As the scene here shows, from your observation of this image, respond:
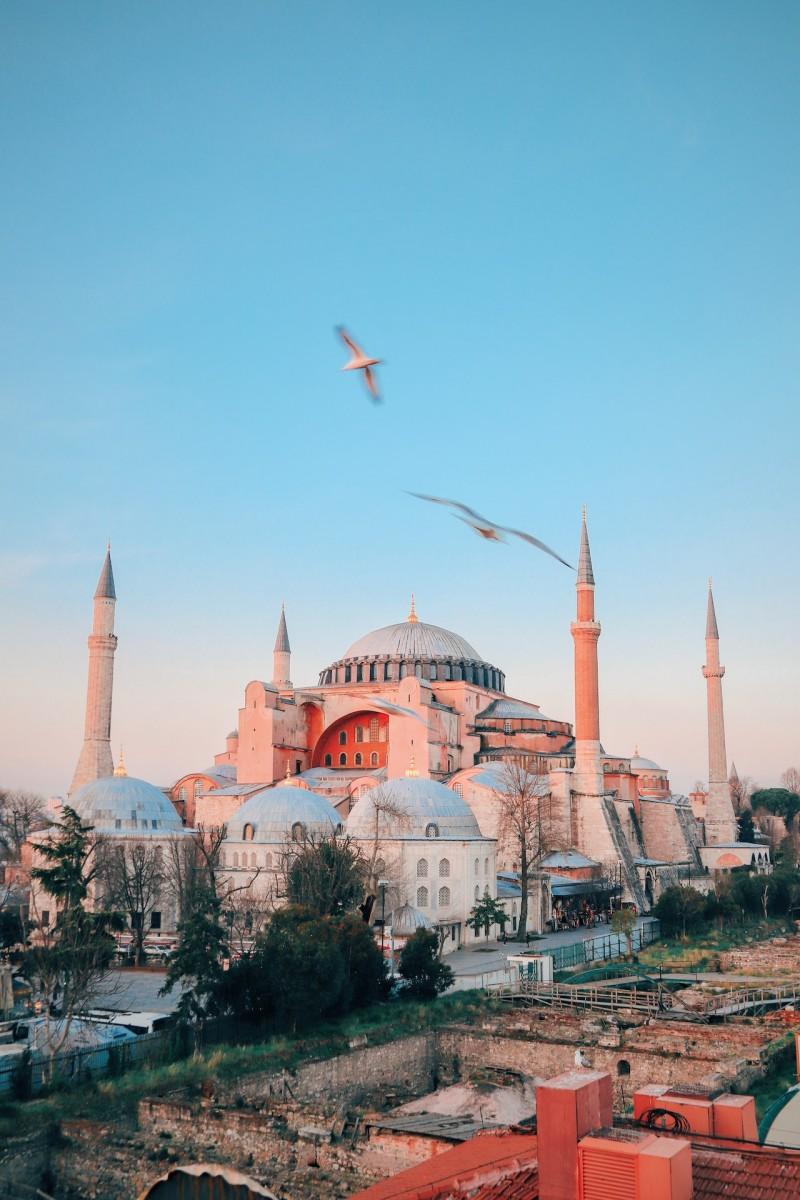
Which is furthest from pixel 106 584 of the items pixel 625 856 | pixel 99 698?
pixel 625 856

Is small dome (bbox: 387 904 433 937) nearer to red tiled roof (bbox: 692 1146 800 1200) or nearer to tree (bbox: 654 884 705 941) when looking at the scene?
tree (bbox: 654 884 705 941)

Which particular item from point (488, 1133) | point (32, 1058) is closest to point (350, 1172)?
point (488, 1133)

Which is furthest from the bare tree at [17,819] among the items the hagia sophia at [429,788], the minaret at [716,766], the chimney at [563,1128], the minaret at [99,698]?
the chimney at [563,1128]

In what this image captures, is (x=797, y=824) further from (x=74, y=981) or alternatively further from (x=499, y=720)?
(x=74, y=981)

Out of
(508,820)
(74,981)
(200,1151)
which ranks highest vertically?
(508,820)

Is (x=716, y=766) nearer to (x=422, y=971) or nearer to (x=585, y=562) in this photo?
(x=585, y=562)

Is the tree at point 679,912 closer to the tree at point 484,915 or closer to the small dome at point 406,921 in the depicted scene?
the tree at point 484,915
